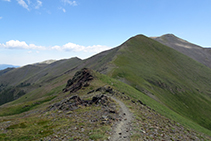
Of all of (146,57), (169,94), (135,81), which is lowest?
(169,94)

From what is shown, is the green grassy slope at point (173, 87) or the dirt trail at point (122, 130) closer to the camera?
the dirt trail at point (122, 130)

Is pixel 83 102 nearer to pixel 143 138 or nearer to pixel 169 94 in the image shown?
pixel 143 138

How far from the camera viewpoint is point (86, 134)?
16047 mm

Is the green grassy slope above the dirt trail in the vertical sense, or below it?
below

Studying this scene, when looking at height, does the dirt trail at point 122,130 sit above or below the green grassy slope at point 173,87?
above

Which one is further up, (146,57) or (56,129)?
(146,57)

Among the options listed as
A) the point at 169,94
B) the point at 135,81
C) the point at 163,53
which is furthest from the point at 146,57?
the point at 135,81

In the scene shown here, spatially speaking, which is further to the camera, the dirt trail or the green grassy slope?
the green grassy slope

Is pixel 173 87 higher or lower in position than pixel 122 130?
lower

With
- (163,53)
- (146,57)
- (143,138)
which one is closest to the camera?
(143,138)

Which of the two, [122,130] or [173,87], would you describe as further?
[173,87]

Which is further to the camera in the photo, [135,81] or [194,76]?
[194,76]

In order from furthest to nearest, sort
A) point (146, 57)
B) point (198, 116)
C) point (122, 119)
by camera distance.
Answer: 1. point (146, 57)
2. point (198, 116)
3. point (122, 119)

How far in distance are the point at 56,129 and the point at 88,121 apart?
178 inches
